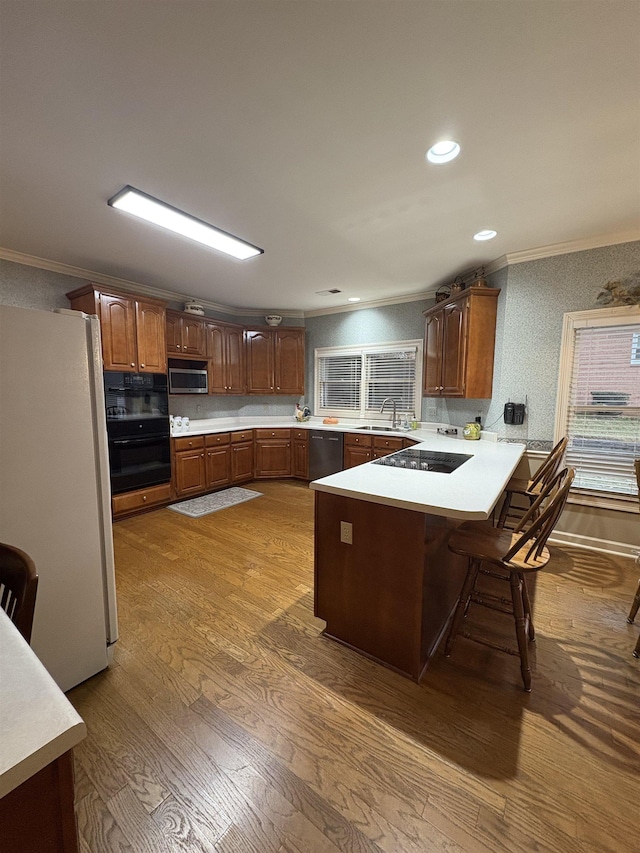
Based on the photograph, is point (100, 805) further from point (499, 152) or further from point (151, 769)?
point (499, 152)

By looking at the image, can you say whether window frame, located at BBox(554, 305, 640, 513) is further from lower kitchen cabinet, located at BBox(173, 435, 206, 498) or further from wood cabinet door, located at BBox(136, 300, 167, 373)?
wood cabinet door, located at BBox(136, 300, 167, 373)

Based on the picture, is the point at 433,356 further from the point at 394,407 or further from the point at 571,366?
the point at 571,366

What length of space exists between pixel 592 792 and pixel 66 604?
2.25 m

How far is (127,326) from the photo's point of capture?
3.76 metres

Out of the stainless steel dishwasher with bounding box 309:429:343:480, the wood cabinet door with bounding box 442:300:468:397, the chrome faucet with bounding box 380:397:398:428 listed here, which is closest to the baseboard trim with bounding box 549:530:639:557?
the wood cabinet door with bounding box 442:300:468:397

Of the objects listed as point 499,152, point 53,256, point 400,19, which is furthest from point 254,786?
point 53,256

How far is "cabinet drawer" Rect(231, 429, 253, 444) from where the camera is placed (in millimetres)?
4988

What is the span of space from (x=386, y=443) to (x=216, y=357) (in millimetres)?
2696

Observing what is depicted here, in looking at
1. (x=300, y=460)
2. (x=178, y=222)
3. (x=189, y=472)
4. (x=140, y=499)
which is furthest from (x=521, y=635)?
(x=300, y=460)

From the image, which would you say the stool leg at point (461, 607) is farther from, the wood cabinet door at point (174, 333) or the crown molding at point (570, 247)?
the wood cabinet door at point (174, 333)

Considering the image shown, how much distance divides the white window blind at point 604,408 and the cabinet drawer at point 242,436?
3913 millimetres

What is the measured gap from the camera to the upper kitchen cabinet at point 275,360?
546 cm

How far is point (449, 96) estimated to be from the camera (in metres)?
1.54

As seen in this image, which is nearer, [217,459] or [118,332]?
[118,332]
